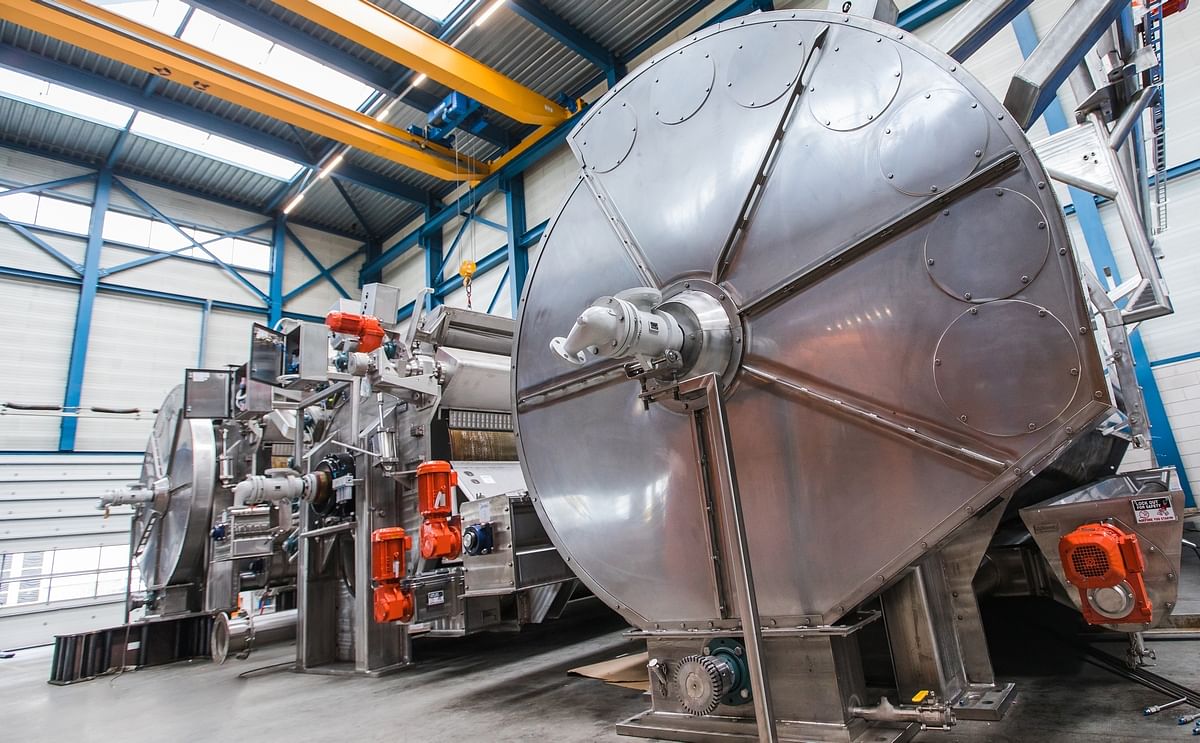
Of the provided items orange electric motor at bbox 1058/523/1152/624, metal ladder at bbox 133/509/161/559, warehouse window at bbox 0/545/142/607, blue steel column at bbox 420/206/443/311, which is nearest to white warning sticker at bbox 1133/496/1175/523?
orange electric motor at bbox 1058/523/1152/624

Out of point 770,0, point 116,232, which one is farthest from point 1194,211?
point 116,232

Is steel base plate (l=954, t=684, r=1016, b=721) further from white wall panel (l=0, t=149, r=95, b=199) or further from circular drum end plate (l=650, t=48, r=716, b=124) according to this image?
white wall panel (l=0, t=149, r=95, b=199)

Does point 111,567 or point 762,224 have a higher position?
point 762,224

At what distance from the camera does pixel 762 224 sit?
203cm

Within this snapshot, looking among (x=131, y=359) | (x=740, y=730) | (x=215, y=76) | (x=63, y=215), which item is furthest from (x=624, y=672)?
(x=63, y=215)

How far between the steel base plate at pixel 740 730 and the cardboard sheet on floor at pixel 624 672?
821mm

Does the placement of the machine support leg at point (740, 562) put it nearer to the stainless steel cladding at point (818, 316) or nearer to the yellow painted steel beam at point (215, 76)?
the stainless steel cladding at point (818, 316)

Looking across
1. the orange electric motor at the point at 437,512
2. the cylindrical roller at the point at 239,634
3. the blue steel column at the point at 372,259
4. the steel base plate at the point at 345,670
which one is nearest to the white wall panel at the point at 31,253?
the blue steel column at the point at 372,259

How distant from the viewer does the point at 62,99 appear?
10.7m

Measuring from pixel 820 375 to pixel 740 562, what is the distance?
0.63m

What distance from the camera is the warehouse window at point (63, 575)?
9.27 m

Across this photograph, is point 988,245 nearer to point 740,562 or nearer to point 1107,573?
point 1107,573

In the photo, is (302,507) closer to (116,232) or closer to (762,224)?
(762,224)

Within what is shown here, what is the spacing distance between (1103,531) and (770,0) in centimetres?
812
